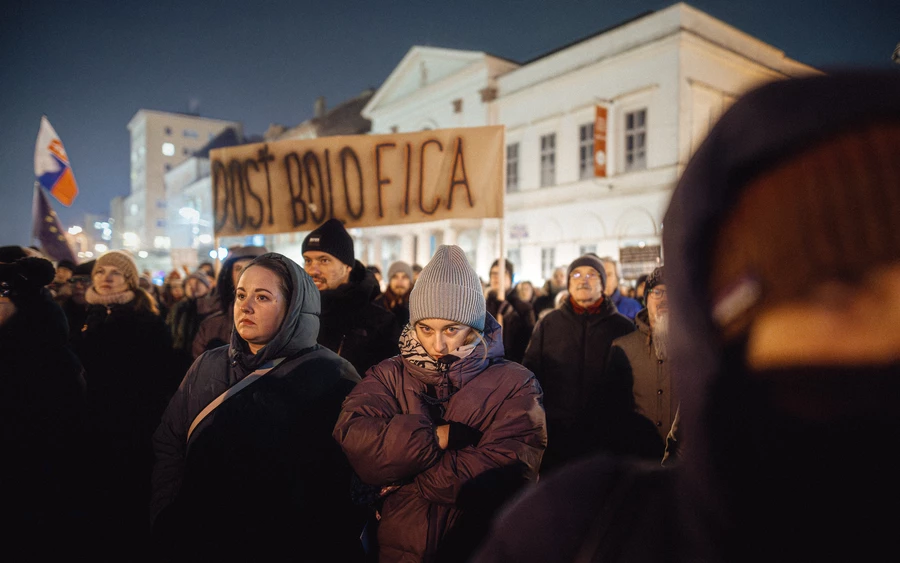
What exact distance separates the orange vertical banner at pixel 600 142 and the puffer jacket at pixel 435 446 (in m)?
17.4

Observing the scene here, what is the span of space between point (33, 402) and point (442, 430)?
98.0 inches

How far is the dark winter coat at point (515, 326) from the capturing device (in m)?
6.14

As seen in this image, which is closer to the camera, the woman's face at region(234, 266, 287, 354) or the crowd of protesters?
the crowd of protesters

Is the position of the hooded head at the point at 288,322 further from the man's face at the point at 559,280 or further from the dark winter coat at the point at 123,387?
the man's face at the point at 559,280

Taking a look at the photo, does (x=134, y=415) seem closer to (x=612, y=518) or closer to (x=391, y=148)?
(x=391, y=148)

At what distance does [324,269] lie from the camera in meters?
3.77

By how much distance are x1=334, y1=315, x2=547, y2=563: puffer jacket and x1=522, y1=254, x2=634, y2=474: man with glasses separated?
209 cm

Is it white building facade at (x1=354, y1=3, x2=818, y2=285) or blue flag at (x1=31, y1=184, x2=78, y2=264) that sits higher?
white building facade at (x1=354, y1=3, x2=818, y2=285)

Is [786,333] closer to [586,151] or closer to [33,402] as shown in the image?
[33,402]

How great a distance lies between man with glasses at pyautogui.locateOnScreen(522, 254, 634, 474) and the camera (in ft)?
13.4

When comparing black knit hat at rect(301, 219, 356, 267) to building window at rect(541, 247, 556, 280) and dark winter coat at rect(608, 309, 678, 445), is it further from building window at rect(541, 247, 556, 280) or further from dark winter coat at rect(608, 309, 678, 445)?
building window at rect(541, 247, 556, 280)

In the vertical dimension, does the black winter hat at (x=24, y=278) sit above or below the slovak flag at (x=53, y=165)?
below

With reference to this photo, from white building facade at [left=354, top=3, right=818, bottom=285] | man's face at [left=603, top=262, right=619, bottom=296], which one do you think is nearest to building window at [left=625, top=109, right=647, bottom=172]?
white building facade at [left=354, top=3, right=818, bottom=285]

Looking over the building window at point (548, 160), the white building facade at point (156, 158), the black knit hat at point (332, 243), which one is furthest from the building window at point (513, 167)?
the white building facade at point (156, 158)
